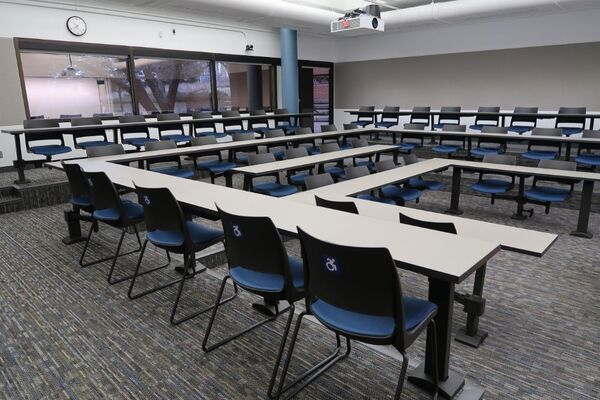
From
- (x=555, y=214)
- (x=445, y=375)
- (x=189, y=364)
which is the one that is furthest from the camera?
(x=555, y=214)

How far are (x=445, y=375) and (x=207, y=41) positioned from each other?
381 inches

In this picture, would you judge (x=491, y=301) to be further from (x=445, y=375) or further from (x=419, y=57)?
(x=419, y=57)

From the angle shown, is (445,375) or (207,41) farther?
(207,41)

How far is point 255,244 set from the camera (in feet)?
7.12

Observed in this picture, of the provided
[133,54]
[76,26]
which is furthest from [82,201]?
[133,54]

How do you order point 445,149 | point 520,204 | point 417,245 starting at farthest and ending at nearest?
point 445,149
point 520,204
point 417,245

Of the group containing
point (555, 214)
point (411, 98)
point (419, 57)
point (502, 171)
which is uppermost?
point (419, 57)

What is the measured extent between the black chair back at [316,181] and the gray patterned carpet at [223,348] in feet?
3.81

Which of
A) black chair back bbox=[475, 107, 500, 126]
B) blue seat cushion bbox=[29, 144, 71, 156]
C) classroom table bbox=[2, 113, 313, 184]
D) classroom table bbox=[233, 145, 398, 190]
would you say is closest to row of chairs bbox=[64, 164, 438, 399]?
classroom table bbox=[233, 145, 398, 190]

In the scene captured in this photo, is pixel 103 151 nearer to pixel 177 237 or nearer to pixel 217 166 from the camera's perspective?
pixel 217 166

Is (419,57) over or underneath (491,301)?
over

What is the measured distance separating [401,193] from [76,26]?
6876 mm

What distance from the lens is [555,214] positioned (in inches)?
219

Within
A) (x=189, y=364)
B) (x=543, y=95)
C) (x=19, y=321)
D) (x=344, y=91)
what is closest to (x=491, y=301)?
(x=189, y=364)
